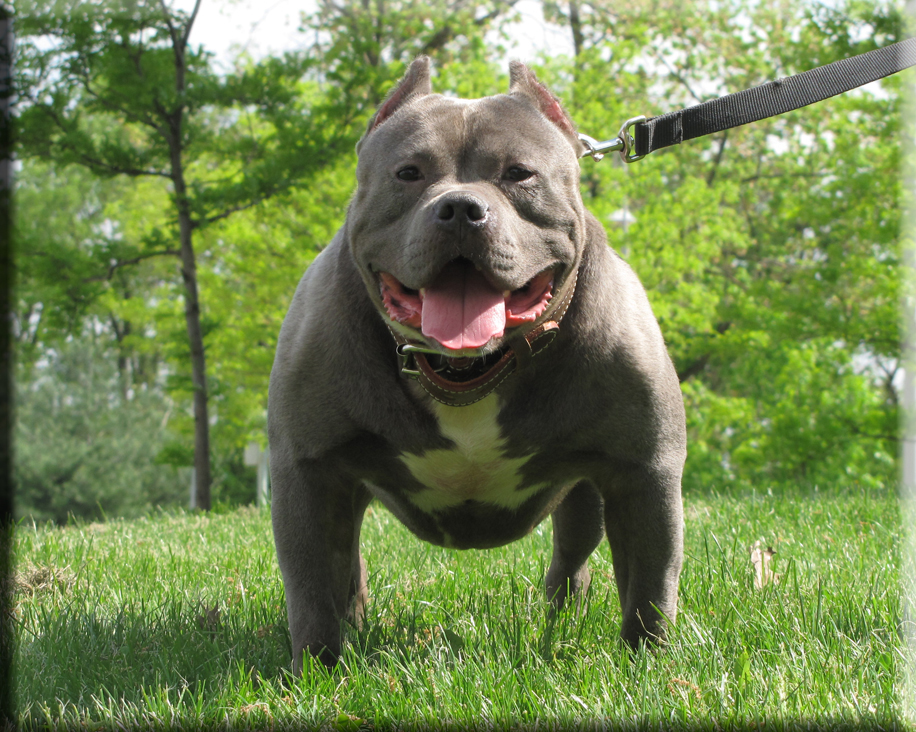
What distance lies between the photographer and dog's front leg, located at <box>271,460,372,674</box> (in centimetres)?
284

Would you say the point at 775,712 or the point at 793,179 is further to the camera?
the point at 793,179

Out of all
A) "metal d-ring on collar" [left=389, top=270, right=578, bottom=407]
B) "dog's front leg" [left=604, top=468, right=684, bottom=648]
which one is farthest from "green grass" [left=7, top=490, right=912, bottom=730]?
"metal d-ring on collar" [left=389, top=270, right=578, bottom=407]

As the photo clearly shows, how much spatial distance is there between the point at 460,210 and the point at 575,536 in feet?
5.90

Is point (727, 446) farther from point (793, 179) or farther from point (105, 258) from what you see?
point (105, 258)

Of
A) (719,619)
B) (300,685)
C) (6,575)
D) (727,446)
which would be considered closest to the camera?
(300,685)

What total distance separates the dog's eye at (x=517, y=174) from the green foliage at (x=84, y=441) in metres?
26.2

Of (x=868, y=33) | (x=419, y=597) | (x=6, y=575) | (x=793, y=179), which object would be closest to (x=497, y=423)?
(x=419, y=597)

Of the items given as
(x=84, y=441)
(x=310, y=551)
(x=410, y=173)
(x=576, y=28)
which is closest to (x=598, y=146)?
(x=410, y=173)

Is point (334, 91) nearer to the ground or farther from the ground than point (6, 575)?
farther from the ground

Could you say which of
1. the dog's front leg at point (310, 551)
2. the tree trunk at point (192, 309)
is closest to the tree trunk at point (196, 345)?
the tree trunk at point (192, 309)

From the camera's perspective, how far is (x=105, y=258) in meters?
11.2

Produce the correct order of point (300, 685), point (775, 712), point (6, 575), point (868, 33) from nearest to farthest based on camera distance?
point (775, 712) < point (300, 685) < point (6, 575) < point (868, 33)

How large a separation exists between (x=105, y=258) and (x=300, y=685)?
9.78 m

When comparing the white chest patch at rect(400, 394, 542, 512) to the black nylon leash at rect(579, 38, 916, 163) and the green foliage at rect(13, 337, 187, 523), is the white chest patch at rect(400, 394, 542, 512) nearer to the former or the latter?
the black nylon leash at rect(579, 38, 916, 163)
